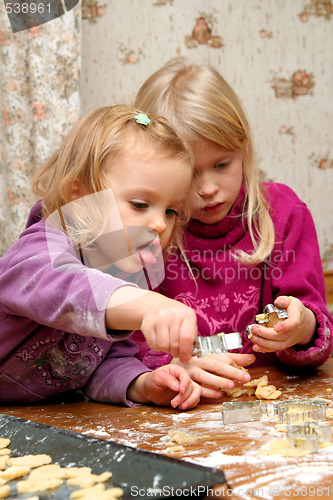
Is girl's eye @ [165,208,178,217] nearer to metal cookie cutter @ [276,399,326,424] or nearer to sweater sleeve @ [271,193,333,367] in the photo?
sweater sleeve @ [271,193,333,367]

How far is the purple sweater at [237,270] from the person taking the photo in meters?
1.31

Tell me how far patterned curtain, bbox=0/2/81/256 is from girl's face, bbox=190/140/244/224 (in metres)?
0.66

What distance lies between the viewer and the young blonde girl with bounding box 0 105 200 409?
907 mm

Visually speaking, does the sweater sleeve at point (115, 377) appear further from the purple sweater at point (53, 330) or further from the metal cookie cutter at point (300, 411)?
the metal cookie cutter at point (300, 411)

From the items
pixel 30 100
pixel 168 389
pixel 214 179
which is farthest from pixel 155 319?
pixel 30 100

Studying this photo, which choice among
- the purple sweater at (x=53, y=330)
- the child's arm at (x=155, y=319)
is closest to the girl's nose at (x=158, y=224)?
the purple sweater at (x=53, y=330)

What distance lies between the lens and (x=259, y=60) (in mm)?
2266

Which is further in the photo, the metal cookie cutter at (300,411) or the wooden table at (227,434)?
the metal cookie cutter at (300,411)

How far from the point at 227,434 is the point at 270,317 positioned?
28 cm

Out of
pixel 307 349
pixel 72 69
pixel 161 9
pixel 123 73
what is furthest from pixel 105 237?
pixel 161 9

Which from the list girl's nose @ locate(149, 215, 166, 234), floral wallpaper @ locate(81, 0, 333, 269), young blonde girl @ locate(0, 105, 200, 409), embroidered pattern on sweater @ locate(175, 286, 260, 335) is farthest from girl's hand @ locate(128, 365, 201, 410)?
floral wallpaper @ locate(81, 0, 333, 269)

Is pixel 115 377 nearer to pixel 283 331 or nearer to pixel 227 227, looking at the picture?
pixel 283 331

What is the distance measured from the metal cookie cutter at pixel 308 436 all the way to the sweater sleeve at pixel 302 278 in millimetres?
466

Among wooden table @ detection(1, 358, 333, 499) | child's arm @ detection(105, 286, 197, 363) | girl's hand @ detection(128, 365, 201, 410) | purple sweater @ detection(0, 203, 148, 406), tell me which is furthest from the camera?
girl's hand @ detection(128, 365, 201, 410)
